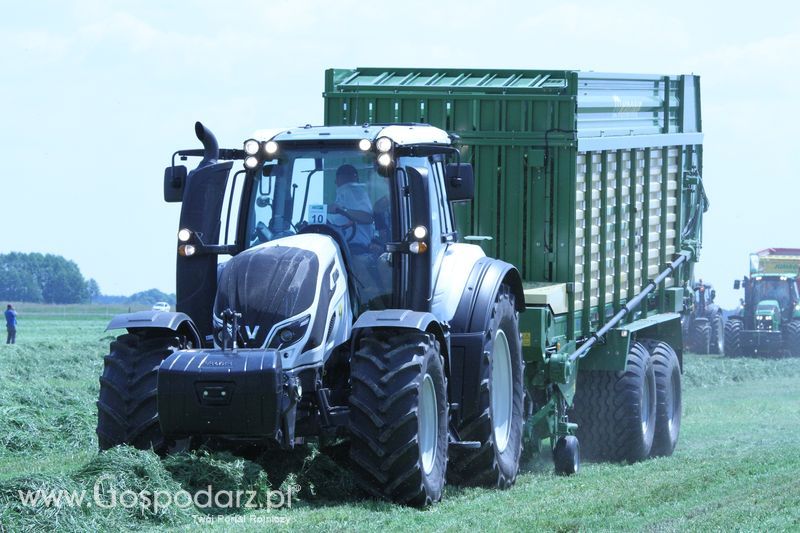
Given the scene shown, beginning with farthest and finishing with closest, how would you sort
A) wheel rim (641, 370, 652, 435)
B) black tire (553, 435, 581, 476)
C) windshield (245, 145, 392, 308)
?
wheel rim (641, 370, 652, 435) → black tire (553, 435, 581, 476) → windshield (245, 145, 392, 308)

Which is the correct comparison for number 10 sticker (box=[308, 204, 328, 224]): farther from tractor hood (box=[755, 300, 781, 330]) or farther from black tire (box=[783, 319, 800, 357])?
black tire (box=[783, 319, 800, 357])

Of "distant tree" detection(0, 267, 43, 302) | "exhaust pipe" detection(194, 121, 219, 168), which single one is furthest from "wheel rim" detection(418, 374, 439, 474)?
"distant tree" detection(0, 267, 43, 302)

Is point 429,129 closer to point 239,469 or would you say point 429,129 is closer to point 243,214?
point 243,214

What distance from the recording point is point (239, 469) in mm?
9273

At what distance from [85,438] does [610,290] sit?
5.58 metres

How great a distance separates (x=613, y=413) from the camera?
14508 millimetres

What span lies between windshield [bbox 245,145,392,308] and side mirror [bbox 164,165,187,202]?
20.1 inches

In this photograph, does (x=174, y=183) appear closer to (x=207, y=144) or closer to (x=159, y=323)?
(x=207, y=144)

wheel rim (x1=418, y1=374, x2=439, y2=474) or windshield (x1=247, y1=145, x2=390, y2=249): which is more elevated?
windshield (x1=247, y1=145, x2=390, y2=249)

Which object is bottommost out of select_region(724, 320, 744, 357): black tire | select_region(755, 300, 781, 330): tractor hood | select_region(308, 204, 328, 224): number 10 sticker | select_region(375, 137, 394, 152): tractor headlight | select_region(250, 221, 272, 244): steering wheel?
select_region(724, 320, 744, 357): black tire

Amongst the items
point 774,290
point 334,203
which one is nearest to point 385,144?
point 334,203

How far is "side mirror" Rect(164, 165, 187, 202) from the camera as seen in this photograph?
10320 millimetres

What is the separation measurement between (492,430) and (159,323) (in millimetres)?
2839

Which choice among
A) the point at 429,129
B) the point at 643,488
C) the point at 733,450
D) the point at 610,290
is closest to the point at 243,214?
the point at 429,129
